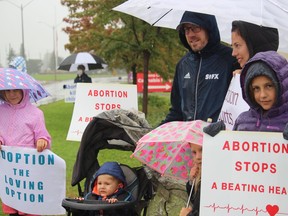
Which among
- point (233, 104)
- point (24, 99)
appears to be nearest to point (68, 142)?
point (24, 99)

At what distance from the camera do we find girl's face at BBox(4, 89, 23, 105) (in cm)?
432

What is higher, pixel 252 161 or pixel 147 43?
pixel 147 43

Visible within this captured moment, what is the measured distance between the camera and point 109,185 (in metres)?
3.84

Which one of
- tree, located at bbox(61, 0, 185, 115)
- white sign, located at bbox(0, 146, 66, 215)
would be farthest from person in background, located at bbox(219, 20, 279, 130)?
tree, located at bbox(61, 0, 185, 115)

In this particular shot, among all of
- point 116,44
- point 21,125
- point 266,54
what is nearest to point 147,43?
point 116,44

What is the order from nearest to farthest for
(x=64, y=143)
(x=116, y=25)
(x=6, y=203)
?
(x=6, y=203) < (x=64, y=143) < (x=116, y=25)

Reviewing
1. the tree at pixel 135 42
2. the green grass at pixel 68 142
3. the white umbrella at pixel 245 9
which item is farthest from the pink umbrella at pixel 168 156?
the tree at pixel 135 42

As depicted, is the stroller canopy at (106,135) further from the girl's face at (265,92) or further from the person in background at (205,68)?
the girl's face at (265,92)

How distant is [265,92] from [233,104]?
1.98ft

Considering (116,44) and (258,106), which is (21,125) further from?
(116,44)

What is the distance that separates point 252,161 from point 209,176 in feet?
0.76

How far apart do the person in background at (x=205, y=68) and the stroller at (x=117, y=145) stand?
47cm

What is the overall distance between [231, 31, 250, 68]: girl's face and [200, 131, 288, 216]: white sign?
1.00 meters

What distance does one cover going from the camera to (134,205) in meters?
3.70
